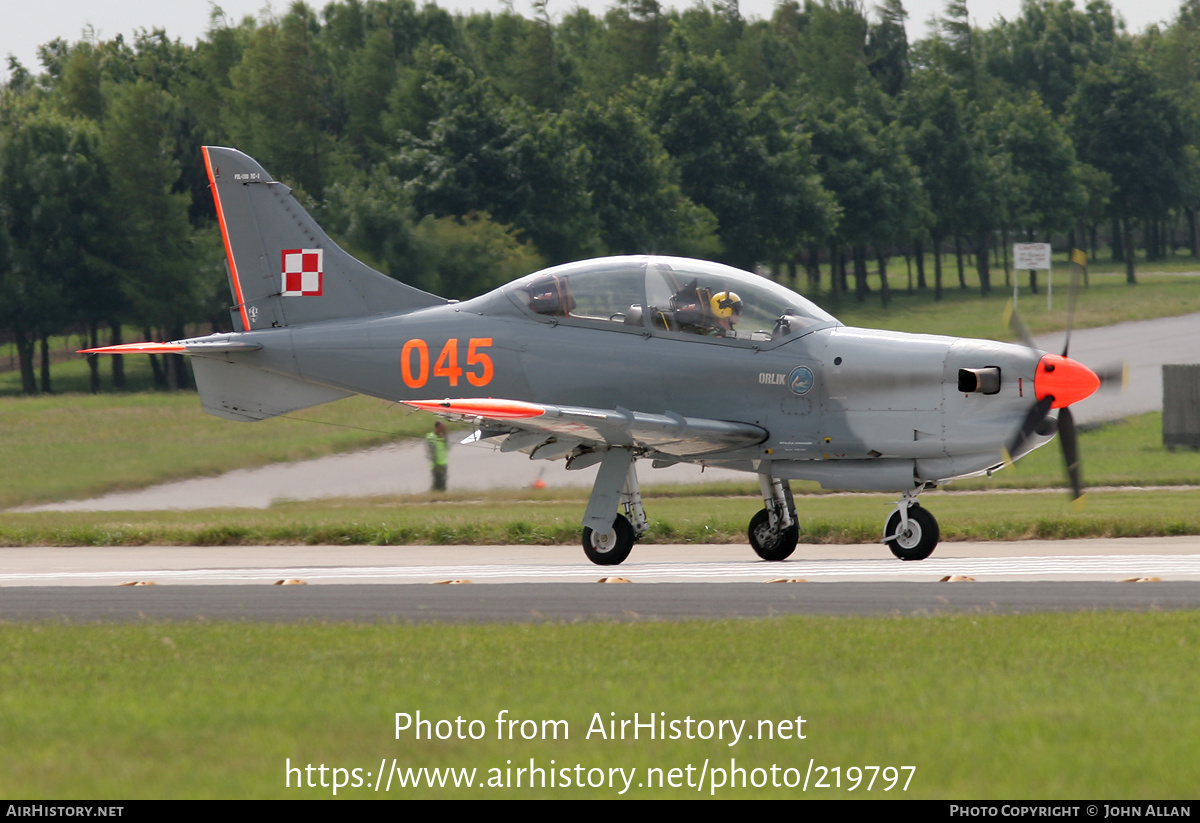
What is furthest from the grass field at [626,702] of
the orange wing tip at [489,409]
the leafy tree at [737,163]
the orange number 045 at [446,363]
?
the leafy tree at [737,163]

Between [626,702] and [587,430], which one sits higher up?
[587,430]

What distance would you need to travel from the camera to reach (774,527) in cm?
1559

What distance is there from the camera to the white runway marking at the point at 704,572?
12750 millimetres

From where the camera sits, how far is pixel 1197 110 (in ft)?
297

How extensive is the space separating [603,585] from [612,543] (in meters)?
2.63

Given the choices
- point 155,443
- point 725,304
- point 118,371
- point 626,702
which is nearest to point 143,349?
point 725,304

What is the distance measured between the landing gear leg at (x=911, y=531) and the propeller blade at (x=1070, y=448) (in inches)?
57.9

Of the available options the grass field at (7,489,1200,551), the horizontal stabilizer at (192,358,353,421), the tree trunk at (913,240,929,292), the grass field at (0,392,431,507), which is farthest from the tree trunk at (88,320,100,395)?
the tree trunk at (913,240,929,292)

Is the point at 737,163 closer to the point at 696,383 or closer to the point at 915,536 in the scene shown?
the point at 696,383

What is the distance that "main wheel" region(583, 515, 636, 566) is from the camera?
1523 cm

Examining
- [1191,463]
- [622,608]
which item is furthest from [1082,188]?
[622,608]

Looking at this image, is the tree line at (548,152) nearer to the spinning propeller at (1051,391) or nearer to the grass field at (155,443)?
the grass field at (155,443)

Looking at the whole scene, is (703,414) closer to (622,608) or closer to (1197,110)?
(622,608)
